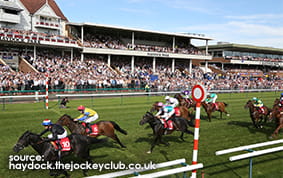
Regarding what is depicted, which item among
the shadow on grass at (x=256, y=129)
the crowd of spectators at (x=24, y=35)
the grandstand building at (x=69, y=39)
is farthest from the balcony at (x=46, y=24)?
the shadow on grass at (x=256, y=129)

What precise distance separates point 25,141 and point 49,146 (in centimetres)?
47

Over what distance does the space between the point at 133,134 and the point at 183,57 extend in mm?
30968

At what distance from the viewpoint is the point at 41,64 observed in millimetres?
23891

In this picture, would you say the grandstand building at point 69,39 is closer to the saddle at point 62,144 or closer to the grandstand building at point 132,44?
the grandstand building at point 132,44

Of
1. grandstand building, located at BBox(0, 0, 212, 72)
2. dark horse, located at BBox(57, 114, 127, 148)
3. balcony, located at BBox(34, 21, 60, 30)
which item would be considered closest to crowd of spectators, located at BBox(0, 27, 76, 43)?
grandstand building, located at BBox(0, 0, 212, 72)

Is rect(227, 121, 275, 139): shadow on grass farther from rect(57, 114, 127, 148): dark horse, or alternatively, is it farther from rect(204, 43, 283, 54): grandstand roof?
rect(204, 43, 283, 54): grandstand roof

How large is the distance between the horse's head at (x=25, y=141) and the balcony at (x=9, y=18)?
28430 mm

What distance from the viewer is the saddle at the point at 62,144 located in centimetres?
519

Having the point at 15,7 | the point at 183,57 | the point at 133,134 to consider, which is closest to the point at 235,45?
the point at 183,57

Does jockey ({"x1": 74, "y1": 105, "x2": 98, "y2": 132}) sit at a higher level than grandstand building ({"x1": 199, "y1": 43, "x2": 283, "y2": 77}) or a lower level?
lower

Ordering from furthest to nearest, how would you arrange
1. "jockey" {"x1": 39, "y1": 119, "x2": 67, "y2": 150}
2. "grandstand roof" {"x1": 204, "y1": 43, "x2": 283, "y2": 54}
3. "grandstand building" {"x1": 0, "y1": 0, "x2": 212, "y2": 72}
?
"grandstand roof" {"x1": 204, "y1": 43, "x2": 283, "y2": 54} < "grandstand building" {"x1": 0, "y1": 0, "x2": 212, "y2": 72} < "jockey" {"x1": 39, "y1": 119, "x2": 67, "y2": 150}

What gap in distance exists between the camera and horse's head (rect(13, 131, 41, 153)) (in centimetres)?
491

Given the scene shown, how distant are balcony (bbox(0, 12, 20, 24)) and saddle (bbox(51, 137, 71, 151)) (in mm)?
28528

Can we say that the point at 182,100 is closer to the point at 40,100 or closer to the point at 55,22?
the point at 40,100
